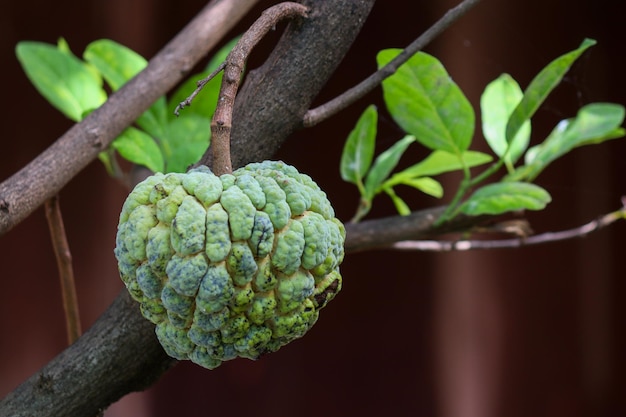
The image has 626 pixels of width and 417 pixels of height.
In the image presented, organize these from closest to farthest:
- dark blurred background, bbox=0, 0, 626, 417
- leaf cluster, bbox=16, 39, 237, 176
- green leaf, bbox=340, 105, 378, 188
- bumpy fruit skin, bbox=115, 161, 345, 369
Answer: bumpy fruit skin, bbox=115, 161, 345, 369 → green leaf, bbox=340, 105, 378, 188 → leaf cluster, bbox=16, 39, 237, 176 → dark blurred background, bbox=0, 0, 626, 417

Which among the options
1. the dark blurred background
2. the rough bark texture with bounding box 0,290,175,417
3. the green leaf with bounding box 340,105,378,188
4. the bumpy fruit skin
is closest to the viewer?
the bumpy fruit skin

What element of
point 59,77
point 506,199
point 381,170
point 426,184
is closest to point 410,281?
point 426,184

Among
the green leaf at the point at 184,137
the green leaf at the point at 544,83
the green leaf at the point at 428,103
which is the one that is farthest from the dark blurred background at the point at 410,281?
the green leaf at the point at 544,83

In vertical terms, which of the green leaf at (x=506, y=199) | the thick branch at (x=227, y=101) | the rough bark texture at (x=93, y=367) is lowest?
the rough bark texture at (x=93, y=367)

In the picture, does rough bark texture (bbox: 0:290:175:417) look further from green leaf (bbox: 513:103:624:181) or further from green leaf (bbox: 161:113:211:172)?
green leaf (bbox: 513:103:624:181)

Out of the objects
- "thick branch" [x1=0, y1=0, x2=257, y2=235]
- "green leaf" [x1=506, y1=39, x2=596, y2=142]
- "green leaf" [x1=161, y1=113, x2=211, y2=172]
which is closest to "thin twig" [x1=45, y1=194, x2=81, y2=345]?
"thick branch" [x1=0, y1=0, x2=257, y2=235]

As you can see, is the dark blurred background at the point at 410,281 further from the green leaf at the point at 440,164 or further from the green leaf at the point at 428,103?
A: the green leaf at the point at 428,103

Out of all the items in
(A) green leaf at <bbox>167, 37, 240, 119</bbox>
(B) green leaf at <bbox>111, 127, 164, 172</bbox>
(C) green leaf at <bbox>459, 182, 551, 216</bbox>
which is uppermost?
(A) green leaf at <bbox>167, 37, 240, 119</bbox>

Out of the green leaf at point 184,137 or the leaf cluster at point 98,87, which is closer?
the green leaf at point 184,137
